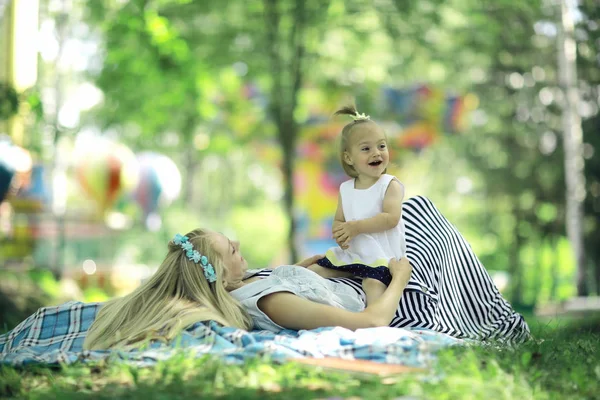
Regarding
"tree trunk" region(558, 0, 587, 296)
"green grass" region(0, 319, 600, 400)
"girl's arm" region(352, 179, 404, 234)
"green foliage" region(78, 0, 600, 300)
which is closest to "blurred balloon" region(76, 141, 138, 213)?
"green foliage" region(78, 0, 600, 300)

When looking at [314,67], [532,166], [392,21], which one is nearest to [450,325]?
[392,21]

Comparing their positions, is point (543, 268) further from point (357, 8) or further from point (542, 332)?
point (542, 332)

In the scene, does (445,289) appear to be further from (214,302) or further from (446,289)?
(214,302)

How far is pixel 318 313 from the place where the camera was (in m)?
4.21

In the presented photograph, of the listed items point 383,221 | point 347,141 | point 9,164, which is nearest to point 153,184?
point 9,164

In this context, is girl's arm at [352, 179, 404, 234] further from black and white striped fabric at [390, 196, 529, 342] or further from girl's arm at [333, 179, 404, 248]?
black and white striped fabric at [390, 196, 529, 342]

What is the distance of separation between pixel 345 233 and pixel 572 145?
1283 centimetres

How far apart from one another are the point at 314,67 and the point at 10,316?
8.19 metres

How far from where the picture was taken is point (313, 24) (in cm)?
1466

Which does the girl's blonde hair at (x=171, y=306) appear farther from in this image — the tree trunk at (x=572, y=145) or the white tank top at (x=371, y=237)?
the tree trunk at (x=572, y=145)

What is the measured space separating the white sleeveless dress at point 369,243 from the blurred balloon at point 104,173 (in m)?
18.8

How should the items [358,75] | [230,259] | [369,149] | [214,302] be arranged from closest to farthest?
[214,302]
[230,259]
[369,149]
[358,75]

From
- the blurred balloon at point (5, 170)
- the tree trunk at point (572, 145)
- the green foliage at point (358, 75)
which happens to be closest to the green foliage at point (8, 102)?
the blurred balloon at point (5, 170)

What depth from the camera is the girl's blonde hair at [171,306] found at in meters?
4.09
